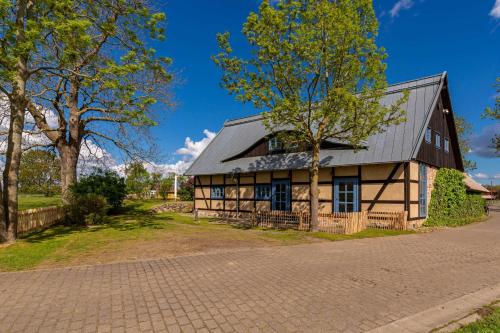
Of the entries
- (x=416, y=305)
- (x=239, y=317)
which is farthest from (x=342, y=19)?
(x=239, y=317)

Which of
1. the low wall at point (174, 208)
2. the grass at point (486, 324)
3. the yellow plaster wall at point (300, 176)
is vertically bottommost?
the low wall at point (174, 208)

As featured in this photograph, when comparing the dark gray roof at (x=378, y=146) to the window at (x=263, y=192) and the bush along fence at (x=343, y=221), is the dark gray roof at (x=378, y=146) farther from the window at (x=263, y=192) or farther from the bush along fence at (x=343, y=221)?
the bush along fence at (x=343, y=221)

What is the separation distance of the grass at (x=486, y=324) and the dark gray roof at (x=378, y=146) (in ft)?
32.4

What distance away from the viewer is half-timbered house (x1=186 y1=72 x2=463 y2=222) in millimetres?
14516

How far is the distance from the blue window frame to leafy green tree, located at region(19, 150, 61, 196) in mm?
36450

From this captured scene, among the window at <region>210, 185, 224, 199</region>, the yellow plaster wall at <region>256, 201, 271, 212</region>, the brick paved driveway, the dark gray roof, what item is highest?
the dark gray roof

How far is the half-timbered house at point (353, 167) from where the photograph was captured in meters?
14.5

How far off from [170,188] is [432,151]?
111ft

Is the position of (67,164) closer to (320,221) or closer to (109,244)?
(109,244)

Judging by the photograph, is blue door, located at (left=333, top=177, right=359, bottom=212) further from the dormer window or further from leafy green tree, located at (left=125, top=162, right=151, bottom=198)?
leafy green tree, located at (left=125, top=162, right=151, bottom=198)

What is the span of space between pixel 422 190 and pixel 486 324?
44.1ft

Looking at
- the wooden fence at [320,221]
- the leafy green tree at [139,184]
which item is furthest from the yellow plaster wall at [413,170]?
the leafy green tree at [139,184]

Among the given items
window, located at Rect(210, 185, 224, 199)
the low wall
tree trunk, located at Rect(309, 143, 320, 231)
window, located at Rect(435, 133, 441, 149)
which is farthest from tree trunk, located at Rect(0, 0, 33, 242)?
window, located at Rect(435, 133, 441, 149)

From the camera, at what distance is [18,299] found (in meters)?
4.89
